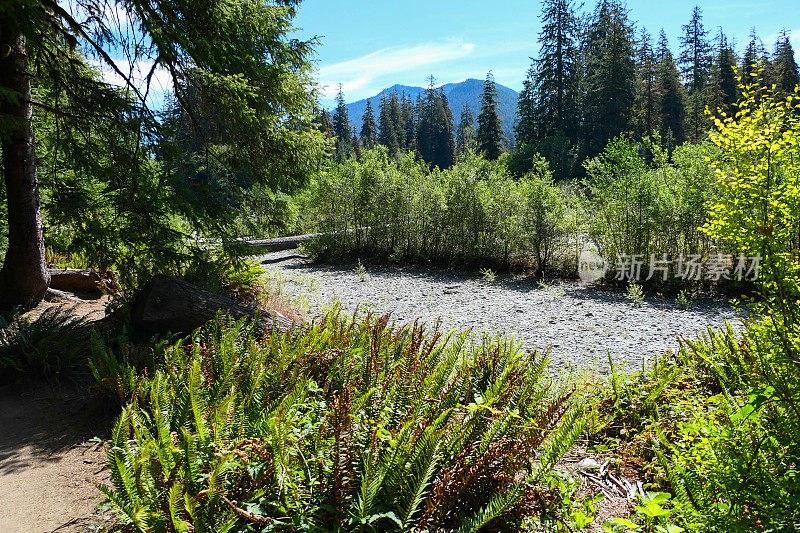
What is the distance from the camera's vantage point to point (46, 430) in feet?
9.55

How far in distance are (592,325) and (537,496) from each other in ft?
13.1

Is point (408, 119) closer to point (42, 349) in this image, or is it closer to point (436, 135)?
point (436, 135)

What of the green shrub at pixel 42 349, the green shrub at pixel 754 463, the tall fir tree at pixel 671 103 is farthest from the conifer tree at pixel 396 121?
the green shrub at pixel 754 463

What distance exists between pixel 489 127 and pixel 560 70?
18.6 ft

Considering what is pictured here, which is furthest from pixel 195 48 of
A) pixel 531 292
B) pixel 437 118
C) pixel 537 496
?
pixel 437 118

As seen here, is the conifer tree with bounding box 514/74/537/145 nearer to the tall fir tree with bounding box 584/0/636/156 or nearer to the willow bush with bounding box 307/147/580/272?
the tall fir tree with bounding box 584/0/636/156

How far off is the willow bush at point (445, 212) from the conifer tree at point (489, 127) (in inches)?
806

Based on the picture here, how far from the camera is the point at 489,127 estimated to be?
30.3m

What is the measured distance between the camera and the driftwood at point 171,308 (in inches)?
155

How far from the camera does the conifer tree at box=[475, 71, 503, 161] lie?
29484 millimetres

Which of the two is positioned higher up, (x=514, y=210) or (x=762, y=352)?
(x=514, y=210)

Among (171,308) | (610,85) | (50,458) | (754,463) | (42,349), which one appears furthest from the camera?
(610,85)

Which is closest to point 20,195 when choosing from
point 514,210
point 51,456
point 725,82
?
point 51,456

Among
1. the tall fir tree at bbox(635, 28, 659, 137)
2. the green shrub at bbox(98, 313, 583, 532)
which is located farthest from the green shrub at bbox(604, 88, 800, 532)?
the tall fir tree at bbox(635, 28, 659, 137)
